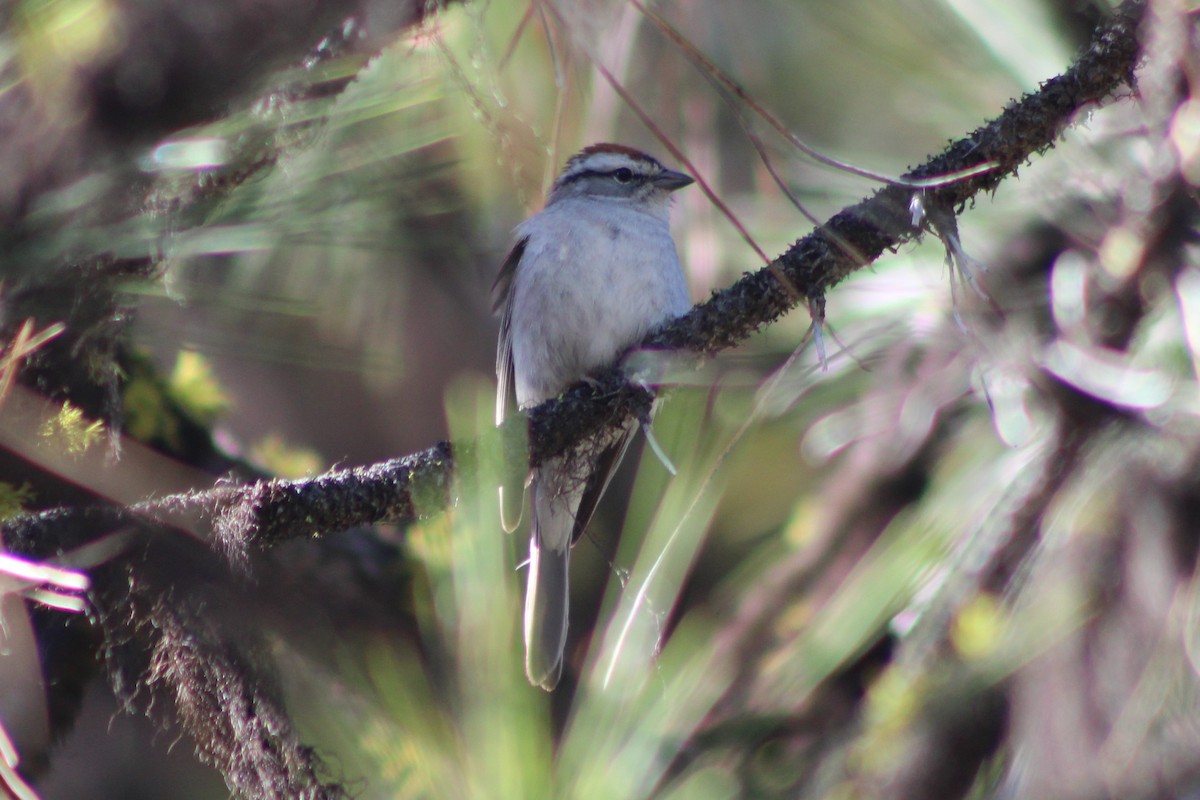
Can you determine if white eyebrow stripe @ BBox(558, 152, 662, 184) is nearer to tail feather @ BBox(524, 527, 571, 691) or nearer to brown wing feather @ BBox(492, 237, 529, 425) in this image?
brown wing feather @ BBox(492, 237, 529, 425)

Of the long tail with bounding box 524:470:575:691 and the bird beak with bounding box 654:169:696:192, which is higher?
the bird beak with bounding box 654:169:696:192

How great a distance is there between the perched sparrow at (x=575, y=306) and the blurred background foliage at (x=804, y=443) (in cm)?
30

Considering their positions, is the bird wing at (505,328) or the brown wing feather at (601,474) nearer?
the brown wing feather at (601,474)

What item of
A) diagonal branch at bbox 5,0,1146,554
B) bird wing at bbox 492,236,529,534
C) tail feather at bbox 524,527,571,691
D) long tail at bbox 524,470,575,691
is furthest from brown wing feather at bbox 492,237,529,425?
diagonal branch at bbox 5,0,1146,554

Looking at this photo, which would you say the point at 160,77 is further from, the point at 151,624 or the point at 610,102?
the point at 610,102

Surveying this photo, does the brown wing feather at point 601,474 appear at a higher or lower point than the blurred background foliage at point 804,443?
lower

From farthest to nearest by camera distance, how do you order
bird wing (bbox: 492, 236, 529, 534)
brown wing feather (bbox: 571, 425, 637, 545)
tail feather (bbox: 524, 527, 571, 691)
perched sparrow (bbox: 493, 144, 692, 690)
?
bird wing (bbox: 492, 236, 529, 534) → brown wing feather (bbox: 571, 425, 637, 545) → perched sparrow (bbox: 493, 144, 692, 690) → tail feather (bbox: 524, 527, 571, 691)

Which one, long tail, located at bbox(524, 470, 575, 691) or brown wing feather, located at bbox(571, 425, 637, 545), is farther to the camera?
brown wing feather, located at bbox(571, 425, 637, 545)

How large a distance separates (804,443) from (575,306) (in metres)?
0.92

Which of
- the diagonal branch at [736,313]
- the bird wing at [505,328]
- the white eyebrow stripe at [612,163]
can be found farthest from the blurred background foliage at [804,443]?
the white eyebrow stripe at [612,163]

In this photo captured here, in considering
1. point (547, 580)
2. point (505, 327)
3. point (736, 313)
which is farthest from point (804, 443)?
point (505, 327)

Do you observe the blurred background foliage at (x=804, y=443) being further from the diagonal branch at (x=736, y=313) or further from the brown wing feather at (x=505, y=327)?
the brown wing feather at (x=505, y=327)

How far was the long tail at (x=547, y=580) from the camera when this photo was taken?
284cm

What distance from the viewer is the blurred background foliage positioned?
5.63 feet
